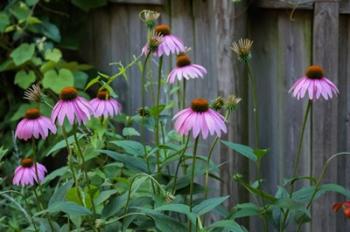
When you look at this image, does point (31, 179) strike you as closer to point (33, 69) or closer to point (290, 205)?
point (290, 205)

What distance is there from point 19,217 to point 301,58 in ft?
4.28

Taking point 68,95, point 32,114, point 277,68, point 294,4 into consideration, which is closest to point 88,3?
point 277,68

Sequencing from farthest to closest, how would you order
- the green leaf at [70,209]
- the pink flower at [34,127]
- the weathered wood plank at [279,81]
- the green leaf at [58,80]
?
the green leaf at [58,80] → the weathered wood plank at [279,81] → the pink flower at [34,127] → the green leaf at [70,209]

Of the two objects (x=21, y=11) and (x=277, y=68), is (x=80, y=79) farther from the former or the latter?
(x=277, y=68)

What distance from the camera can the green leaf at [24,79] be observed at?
378 centimetres

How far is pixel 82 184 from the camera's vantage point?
8.33 feet

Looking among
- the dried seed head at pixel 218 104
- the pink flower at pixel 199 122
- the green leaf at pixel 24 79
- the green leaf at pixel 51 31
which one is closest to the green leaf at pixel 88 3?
the green leaf at pixel 51 31

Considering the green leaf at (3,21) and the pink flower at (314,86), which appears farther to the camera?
the green leaf at (3,21)

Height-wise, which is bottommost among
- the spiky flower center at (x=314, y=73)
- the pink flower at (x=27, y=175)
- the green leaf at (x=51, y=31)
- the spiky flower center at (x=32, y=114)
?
the pink flower at (x=27, y=175)

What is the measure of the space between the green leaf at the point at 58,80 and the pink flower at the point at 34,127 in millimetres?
1565

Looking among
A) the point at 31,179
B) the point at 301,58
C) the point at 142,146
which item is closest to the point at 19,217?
the point at 31,179

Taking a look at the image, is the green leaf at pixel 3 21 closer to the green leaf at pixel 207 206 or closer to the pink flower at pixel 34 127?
the pink flower at pixel 34 127

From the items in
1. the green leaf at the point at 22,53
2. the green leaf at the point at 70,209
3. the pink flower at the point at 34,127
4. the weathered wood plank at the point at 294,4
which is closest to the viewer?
the green leaf at the point at 70,209

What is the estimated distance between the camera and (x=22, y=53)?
3.80m
